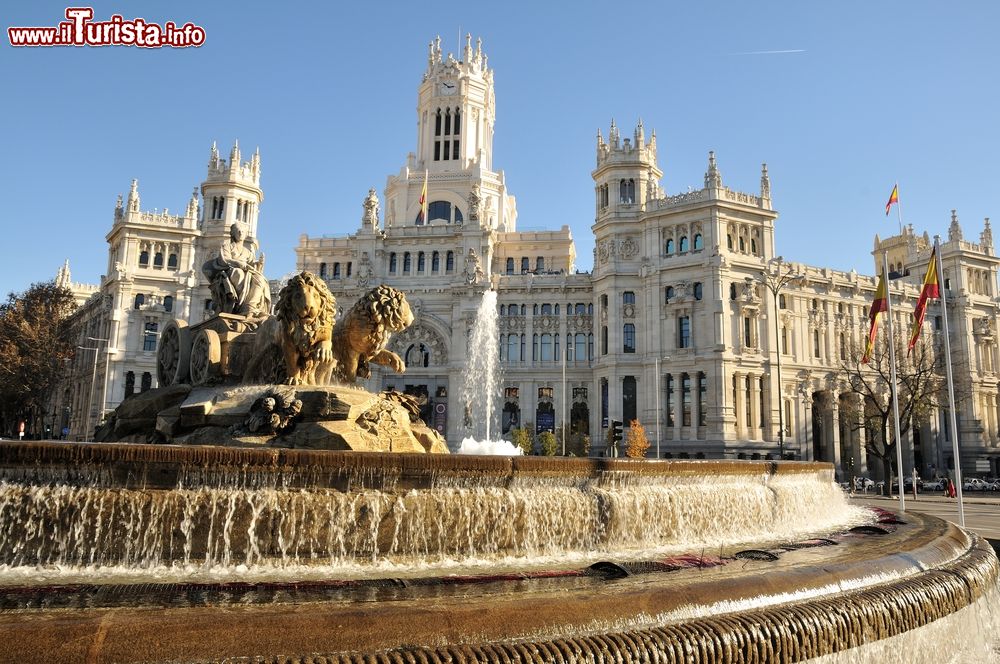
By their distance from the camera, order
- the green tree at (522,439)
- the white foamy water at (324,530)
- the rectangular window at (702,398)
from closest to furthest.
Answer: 1. the white foamy water at (324,530)
2. the rectangular window at (702,398)
3. the green tree at (522,439)

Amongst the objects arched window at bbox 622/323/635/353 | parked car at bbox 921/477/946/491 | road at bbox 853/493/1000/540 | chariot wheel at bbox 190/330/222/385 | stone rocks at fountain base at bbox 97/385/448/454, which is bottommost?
parked car at bbox 921/477/946/491

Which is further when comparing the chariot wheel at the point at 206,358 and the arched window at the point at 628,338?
the arched window at the point at 628,338

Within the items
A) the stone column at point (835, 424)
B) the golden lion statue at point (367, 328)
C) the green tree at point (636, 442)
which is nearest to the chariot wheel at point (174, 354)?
the golden lion statue at point (367, 328)

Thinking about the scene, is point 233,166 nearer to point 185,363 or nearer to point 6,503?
point 185,363

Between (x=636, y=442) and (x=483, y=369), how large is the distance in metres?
19.8

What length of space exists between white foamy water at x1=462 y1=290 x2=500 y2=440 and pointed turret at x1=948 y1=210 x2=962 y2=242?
49473mm

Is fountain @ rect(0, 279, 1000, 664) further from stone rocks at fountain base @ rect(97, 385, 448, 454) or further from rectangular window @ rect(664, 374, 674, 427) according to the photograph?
rectangular window @ rect(664, 374, 674, 427)

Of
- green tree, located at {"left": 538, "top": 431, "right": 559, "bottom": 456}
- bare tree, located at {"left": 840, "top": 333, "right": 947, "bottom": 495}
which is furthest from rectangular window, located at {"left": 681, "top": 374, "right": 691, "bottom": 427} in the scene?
bare tree, located at {"left": 840, "top": 333, "right": 947, "bottom": 495}

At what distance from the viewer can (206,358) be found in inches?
563

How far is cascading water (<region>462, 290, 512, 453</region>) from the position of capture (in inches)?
2662

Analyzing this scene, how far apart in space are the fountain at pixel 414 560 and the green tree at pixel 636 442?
40390 millimetres

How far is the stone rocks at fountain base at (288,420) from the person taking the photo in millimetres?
11688

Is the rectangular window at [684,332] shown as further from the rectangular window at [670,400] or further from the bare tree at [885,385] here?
the bare tree at [885,385]

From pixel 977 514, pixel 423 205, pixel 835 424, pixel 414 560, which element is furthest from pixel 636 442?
pixel 414 560
